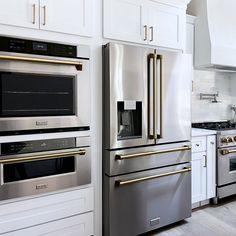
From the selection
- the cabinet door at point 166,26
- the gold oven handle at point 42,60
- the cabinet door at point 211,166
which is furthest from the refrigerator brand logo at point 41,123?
the cabinet door at point 211,166

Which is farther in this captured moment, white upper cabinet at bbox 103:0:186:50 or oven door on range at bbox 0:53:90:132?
white upper cabinet at bbox 103:0:186:50

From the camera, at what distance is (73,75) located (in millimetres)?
1804

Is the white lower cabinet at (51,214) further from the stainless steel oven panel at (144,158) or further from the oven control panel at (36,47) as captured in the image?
the oven control panel at (36,47)

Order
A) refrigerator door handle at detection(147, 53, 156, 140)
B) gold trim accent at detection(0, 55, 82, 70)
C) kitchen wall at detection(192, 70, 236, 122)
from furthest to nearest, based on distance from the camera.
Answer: kitchen wall at detection(192, 70, 236, 122) < refrigerator door handle at detection(147, 53, 156, 140) < gold trim accent at detection(0, 55, 82, 70)

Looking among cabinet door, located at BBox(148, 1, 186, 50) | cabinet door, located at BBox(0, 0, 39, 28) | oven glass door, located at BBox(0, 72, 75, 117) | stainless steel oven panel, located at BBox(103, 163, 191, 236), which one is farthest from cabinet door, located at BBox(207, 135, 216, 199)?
cabinet door, located at BBox(0, 0, 39, 28)

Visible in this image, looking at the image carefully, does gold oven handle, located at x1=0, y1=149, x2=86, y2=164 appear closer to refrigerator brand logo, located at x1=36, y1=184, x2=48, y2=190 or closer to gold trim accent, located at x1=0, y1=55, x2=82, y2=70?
refrigerator brand logo, located at x1=36, y1=184, x2=48, y2=190

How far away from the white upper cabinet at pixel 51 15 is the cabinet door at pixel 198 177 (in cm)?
176

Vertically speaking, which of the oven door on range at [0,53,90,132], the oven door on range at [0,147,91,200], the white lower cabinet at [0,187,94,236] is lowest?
the white lower cabinet at [0,187,94,236]

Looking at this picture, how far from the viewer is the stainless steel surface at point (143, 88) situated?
6.29 feet

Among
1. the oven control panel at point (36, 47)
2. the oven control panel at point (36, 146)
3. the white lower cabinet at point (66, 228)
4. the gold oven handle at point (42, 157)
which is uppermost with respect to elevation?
the oven control panel at point (36, 47)

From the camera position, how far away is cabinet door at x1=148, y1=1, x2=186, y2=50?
2203mm

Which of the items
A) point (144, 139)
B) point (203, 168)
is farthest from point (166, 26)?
point (203, 168)

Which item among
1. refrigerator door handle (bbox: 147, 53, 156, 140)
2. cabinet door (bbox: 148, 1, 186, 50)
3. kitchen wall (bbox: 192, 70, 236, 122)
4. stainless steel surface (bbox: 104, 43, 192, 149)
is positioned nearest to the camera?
stainless steel surface (bbox: 104, 43, 192, 149)

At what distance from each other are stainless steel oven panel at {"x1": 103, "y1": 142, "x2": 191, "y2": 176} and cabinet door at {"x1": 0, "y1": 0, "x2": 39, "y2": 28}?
1120 millimetres
